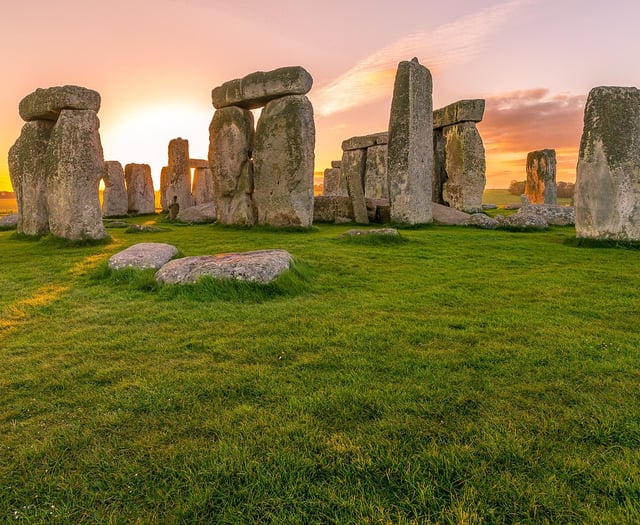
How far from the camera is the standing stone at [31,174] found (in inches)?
374

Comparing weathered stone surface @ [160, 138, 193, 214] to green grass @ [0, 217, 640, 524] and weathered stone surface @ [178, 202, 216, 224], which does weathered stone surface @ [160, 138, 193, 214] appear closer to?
weathered stone surface @ [178, 202, 216, 224]

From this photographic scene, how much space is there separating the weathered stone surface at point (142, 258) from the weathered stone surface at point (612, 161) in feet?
26.9

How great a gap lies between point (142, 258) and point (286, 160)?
6.40 m

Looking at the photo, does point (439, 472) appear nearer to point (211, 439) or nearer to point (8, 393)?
point (211, 439)

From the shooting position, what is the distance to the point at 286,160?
36.9 feet

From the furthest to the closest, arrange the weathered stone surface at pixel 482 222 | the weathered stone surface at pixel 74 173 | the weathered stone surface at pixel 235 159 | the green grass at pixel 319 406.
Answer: the weathered stone surface at pixel 235 159 < the weathered stone surface at pixel 482 222 < the weathered stone surface at pixel 74 173 < the green grass at pixel 319 406

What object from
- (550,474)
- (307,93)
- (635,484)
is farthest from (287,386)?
(307,93)

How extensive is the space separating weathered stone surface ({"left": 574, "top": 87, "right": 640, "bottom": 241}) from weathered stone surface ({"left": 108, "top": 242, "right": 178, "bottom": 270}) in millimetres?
8191

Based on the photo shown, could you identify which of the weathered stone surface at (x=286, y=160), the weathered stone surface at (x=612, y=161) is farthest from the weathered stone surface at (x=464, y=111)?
the weathered stone surface at (x=612, y=161)

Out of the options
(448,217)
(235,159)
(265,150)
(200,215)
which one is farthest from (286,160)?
(200,215)

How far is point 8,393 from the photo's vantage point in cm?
256

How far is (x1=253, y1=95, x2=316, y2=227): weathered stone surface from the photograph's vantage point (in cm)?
1104

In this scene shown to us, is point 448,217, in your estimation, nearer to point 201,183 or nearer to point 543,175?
point 543,175

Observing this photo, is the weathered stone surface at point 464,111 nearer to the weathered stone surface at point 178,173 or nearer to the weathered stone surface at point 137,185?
the weathered stone surface at point 178,173
